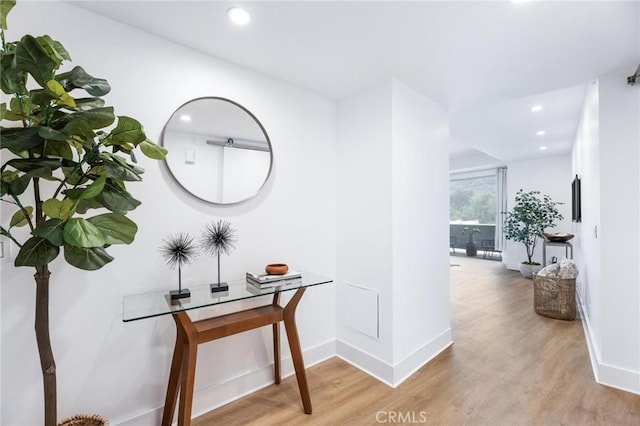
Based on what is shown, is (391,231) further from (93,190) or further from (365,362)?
(93,190)

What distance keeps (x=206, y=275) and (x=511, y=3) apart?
242 centimetres

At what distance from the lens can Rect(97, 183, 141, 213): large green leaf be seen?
112 cm

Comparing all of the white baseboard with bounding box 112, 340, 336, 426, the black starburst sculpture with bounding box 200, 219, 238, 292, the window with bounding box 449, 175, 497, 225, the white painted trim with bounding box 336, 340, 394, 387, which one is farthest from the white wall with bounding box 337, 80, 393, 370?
the window with bounding box 449, 175, 497, 225

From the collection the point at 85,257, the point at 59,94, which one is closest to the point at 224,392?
the point at 85,257

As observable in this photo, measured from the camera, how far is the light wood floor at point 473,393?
6.04ft

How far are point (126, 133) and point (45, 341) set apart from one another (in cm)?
88

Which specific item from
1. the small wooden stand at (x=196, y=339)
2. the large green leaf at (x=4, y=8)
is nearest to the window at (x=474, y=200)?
the small wooden stand at (x=196, y=339)

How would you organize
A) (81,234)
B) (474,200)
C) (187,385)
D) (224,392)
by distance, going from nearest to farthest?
(81,234) → (187,385) → (224,392) → (474,200)

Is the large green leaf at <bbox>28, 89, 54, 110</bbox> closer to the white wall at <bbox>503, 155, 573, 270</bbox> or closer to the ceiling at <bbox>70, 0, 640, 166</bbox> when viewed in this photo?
the ceiling at <bbox>70, 0, 640, 166</bbox>

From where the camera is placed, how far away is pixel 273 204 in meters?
2.32

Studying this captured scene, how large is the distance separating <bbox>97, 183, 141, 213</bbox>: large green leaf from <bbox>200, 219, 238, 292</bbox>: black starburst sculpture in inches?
28.9

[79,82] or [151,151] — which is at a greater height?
[79,82]

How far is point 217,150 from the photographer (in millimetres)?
2027

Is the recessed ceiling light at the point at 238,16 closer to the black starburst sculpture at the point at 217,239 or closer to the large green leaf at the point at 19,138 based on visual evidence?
the large green leaf at the point at 19,138
